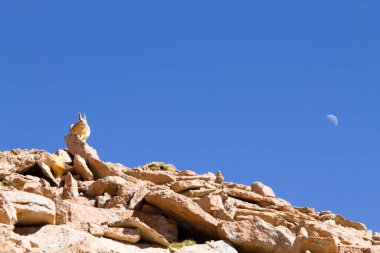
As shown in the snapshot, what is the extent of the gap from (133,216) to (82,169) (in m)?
8.93

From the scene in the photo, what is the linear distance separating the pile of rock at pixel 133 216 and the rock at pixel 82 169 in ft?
0.19

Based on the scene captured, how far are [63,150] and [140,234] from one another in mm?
16285

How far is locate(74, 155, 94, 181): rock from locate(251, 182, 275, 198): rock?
386 inches

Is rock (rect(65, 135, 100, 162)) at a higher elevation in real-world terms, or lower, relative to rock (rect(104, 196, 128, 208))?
higher

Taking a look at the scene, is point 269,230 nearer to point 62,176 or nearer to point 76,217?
point 76,217

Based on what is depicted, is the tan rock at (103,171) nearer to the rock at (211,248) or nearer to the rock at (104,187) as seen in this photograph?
the rock at (104,187)

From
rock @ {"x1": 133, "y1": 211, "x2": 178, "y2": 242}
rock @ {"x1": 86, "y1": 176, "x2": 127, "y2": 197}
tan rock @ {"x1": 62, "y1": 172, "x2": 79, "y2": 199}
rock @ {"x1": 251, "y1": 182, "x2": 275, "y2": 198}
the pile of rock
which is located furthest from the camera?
rock @ {"x1": 251, "y1": 182, "x2": 275, "y2": 198}

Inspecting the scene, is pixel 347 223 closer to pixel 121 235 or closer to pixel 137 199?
pixel 137 199

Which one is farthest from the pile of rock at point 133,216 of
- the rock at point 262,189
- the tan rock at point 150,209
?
the rock at point 262,189

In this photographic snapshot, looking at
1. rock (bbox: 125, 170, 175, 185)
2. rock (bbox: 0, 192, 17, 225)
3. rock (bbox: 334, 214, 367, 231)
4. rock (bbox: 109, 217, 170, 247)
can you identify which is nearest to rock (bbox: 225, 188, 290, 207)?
rock (bbox: 125, 170, 175, 185)

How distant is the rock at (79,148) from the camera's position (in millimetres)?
32531

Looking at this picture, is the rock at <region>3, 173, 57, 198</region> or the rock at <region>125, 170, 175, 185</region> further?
the rock at <region>125, 170, 175, 185</region>

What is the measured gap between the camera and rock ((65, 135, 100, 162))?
3253 centimetres

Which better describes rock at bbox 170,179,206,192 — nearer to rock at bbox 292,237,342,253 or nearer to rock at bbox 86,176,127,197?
rock at bbox 86,176,127,197
